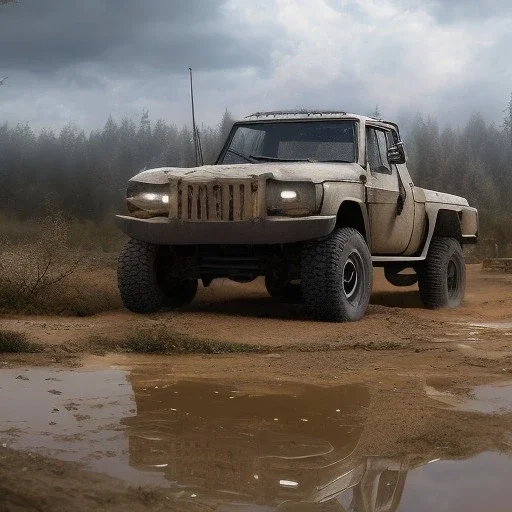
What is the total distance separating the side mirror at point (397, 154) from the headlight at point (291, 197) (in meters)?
1.57

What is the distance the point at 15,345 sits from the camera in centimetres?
575

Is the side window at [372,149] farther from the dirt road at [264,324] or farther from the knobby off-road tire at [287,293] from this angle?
the knobby off-road tire at [287,293]

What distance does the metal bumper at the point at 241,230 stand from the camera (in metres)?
7.21

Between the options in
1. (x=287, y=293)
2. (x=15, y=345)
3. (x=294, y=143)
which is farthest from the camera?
(x=287, y=293)

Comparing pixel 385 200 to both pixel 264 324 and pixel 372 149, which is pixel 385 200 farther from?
pixel 264 324

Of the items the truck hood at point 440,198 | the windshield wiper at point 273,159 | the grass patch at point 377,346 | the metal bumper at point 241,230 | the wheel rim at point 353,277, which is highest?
the windshield wiper at point 273,159

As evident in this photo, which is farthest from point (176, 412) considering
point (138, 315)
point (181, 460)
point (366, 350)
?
point (138, 315)

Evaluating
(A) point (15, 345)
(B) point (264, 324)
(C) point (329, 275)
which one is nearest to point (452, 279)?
(C) point (329, 275)

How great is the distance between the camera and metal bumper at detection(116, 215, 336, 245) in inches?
284

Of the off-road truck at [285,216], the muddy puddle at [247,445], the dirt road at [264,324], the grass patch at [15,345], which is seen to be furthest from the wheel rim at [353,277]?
the muddy puddle at [247,445]

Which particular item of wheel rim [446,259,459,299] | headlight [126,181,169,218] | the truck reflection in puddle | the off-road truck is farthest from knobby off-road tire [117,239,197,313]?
wheel rim [446,259,459,299]

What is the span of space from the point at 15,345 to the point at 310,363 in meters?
1.87

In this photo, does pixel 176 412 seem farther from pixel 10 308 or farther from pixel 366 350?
pixel 10 308

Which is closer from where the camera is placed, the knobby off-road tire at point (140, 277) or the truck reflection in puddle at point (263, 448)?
the truck reflection in puddle at point (263, 448)
